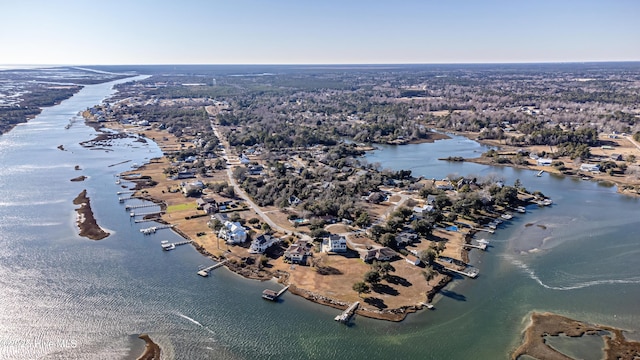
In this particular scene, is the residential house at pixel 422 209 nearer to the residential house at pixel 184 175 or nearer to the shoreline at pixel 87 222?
the shoreline at pixel 87 222

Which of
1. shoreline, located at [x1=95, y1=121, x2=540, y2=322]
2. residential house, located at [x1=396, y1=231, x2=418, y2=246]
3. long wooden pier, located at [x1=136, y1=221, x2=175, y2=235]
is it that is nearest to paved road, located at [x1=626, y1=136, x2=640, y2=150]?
shoreline, located at [x1=95, y1=121, x2=540, y2=322]

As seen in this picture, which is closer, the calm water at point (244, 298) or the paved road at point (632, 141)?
the calm water at point (244, 298)

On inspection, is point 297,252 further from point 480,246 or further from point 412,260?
point 480,246

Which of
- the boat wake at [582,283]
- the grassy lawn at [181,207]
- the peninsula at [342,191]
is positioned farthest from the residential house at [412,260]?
the grassy lawn at [181,207]

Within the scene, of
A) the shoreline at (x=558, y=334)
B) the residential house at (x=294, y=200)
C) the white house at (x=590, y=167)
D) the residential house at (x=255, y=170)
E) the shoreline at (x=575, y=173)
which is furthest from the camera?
the white house at (x=590, y=167)

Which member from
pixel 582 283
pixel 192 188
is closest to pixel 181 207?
pixel 192 188

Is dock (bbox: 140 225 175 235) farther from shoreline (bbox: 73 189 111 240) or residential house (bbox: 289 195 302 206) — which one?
residential house (bbox: 289 195 302 206)
